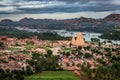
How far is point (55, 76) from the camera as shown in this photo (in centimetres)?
2786

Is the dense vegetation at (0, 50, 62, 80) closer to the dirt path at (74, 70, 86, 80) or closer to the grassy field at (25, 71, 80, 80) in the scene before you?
the grassy field at (25, 71, 80, 80)

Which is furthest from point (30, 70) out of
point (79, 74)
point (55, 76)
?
point (79, 74)

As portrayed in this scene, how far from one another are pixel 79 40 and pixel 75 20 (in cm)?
12211

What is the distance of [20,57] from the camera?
122 ft

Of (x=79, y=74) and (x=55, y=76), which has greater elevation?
(x=55, y=76)

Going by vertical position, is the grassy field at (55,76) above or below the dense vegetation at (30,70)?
below

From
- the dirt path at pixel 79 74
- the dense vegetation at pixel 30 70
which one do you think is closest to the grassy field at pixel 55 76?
the dirt path at pixel 79 74

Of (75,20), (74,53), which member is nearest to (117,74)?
(74,53)

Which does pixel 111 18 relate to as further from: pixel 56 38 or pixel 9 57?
pixel 9 57

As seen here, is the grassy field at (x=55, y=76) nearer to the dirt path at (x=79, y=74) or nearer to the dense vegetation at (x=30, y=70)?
the dirt path at (x=79, y=74)

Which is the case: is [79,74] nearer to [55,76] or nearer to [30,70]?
[55,76]

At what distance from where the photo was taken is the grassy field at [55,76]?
89.1ft

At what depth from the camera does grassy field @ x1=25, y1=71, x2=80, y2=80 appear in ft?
89.1

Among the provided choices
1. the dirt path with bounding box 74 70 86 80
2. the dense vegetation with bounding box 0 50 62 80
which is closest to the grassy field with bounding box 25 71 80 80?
the dirt path with bounding box 74 70 86 80
